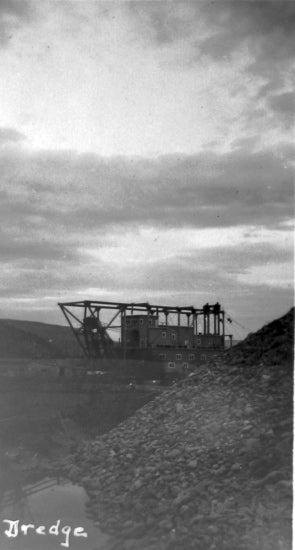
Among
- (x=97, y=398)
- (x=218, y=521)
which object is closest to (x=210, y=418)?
(x=218, y=521)

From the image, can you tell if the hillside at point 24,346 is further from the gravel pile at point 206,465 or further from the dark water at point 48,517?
the dark water at point 48,517

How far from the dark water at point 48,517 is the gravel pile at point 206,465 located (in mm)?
306

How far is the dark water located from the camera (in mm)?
8891

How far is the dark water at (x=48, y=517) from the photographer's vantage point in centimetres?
889

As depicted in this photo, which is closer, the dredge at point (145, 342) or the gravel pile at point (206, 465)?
the gravel pile at point (206, 465)

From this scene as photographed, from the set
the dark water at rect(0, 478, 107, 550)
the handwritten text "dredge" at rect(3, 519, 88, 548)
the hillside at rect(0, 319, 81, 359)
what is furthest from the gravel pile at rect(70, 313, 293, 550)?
the hillside at rect(0, 319, 81, 359)

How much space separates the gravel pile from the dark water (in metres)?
0.31

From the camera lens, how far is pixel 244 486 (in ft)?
31.3

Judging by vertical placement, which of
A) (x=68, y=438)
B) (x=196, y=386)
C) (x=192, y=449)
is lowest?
(x=68, y=438)

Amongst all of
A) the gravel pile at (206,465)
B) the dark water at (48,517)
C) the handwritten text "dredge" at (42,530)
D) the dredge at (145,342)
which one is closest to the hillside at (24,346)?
the dredge at (145,342)

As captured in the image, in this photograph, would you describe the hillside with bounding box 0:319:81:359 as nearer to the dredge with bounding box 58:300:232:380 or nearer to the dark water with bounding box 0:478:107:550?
the dredge with bounding box 58:300:232:380

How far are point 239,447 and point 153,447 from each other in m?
2.36

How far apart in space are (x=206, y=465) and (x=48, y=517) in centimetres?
336

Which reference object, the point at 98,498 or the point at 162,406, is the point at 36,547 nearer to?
the point at 98,498
